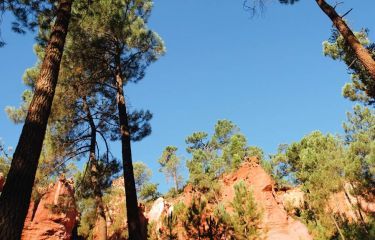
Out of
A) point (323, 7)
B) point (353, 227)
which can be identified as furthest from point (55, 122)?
point (353, 227)

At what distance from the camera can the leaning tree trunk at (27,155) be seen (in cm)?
390

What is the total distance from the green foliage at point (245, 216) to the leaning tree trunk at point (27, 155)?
12.5 m

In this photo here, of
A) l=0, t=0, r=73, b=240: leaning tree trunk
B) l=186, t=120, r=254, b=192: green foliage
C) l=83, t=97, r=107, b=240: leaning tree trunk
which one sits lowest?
l=0, t=0, r=73, b=240: leaning tree trunk

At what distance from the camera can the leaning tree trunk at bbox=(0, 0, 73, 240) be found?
390cm

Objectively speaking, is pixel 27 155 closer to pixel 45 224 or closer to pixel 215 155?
pixel 45 224

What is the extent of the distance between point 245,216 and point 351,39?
1037cm

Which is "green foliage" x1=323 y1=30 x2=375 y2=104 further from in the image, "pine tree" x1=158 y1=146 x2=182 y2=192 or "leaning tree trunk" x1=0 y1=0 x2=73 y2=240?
"pine tree" x1=158 y1=146 x2=182 y2=192

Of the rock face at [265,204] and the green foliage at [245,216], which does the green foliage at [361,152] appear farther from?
the green foliage at [245,216]

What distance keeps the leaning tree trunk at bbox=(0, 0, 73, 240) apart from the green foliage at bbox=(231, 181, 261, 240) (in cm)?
1247

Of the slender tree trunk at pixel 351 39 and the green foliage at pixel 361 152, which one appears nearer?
the slender tree trunk at pixel 351 39

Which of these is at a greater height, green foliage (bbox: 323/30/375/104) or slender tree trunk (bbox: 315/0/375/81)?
green foliage (bbox: 323/30/375/104)

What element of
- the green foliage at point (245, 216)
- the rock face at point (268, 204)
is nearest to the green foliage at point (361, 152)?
the rock face at point (268, 204)

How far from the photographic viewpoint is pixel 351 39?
8406 millimetres

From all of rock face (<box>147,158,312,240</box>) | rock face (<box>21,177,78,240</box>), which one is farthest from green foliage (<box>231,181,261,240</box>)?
rock face (<box>21,177,78,240</box>)
